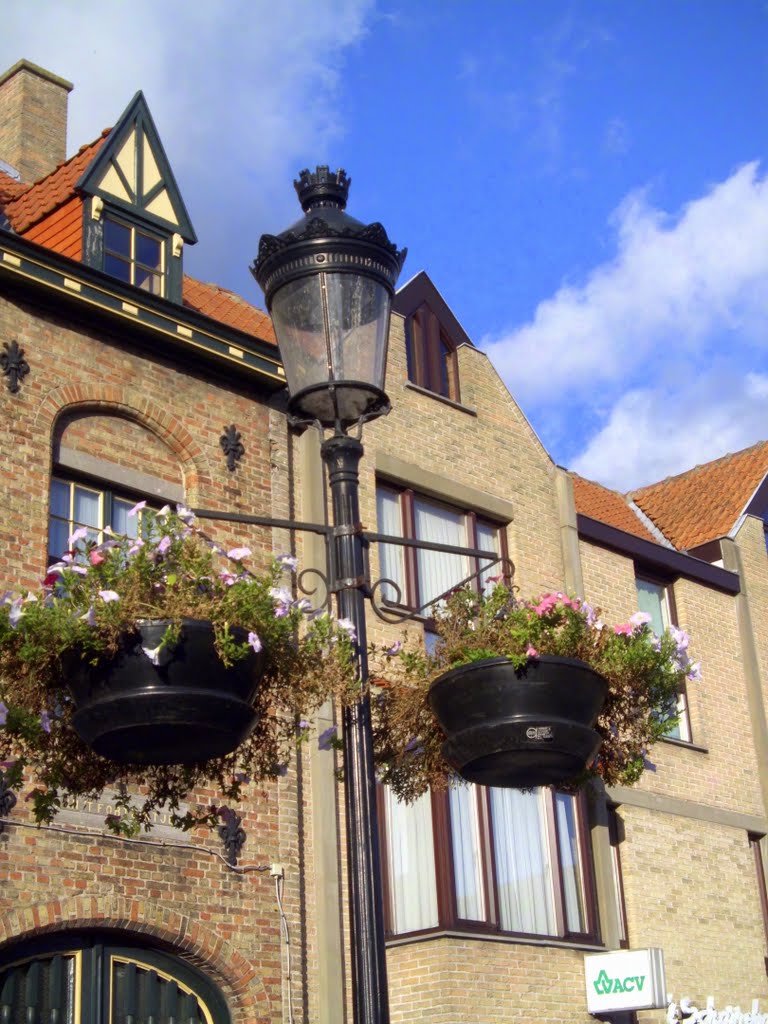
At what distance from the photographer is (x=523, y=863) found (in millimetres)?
16312

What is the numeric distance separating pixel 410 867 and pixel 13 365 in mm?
6302

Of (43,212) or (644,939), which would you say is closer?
(43,212)

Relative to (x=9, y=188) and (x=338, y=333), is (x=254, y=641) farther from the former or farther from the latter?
(x=9, y=188)

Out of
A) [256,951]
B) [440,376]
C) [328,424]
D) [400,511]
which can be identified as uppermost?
[440,376]

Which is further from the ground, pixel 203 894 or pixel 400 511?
Result: pixel 400 511

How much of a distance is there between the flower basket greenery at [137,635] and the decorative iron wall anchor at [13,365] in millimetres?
7253

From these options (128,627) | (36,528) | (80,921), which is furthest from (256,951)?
(128,627)

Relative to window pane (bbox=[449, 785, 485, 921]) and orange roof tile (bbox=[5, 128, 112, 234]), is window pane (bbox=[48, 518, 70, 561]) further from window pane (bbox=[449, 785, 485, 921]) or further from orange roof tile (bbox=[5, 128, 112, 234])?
window pane (bbox=[449, 785, 485, 921])

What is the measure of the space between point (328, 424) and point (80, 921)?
269 inches

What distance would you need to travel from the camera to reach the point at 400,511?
17000 millimetres

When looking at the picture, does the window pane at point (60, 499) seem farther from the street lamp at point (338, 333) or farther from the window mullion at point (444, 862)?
the street lamp at point (338, 333)

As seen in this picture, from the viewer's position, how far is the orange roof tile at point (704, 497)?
22625 mm

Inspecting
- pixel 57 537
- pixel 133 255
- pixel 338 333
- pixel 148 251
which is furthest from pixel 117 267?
pixel 338 333

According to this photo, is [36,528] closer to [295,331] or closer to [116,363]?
[116,363]
